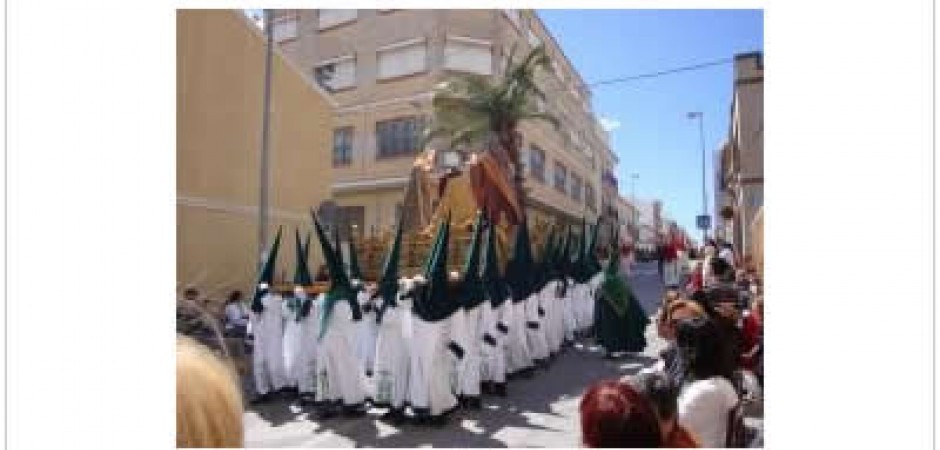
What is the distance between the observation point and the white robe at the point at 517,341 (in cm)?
576

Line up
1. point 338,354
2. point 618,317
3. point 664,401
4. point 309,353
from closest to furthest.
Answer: point 664,401, point 338,354, point 309,353, point 618,317

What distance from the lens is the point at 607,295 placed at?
656cm

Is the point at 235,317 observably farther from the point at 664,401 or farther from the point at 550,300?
the point at 664,401

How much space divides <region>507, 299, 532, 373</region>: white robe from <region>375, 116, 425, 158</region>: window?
8435mm

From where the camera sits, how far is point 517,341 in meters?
5.80

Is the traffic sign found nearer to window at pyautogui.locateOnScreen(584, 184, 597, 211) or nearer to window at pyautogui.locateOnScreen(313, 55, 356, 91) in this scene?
window at pyautogui.locateOnScreen(584, 184, 597, 211)

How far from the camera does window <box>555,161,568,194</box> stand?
14711 millimetres

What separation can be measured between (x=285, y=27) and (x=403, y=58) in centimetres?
422

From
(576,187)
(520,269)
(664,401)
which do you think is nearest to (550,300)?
(520,269)

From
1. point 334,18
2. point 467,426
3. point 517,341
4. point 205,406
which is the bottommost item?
point 467,426

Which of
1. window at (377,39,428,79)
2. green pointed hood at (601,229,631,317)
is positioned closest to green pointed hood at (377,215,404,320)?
green pointed hood at (601,229,631,317)

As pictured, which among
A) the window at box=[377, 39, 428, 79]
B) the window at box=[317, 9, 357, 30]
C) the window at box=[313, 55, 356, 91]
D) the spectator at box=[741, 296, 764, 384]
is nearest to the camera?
the spectator at box=[741, 296, 764, 384]

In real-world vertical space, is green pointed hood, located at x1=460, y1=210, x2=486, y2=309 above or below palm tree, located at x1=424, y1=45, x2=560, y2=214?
below
